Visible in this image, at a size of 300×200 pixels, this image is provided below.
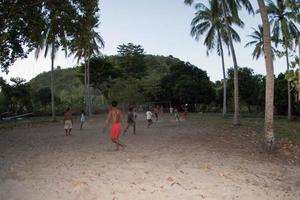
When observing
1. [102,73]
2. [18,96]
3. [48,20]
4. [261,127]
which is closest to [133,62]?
[102,73]

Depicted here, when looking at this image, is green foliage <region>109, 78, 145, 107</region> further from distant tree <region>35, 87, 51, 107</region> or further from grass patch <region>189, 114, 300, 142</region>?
grass patch <region>189, 114, 300, 142</region>

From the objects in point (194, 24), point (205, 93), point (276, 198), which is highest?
point (194, 24)

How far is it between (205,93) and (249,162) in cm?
4810

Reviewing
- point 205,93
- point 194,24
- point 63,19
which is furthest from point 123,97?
point 63,19

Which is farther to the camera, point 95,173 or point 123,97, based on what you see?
point 123,97

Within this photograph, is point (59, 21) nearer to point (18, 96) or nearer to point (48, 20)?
point (48, 20)

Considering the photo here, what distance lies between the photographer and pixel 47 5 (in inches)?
601

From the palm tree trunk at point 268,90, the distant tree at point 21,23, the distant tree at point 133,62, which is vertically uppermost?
the distant tree at point 133,62

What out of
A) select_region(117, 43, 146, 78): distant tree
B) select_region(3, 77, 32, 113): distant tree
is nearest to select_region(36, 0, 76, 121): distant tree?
select_region(3, 77, 32, 113): distant tree

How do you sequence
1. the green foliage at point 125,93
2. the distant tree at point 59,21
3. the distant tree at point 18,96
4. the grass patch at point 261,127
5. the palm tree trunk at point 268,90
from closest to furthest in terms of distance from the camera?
the palm tree trunk at point 268,90
the distant tree at point 59,21
the grass patch at point 261,127
the distant tree at point 18,96
the green foliage at point 125,93

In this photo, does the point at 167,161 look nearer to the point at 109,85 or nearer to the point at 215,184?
the point at 215,184

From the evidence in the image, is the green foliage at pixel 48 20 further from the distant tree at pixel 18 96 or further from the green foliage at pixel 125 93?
the green foliage at pixel 125 93

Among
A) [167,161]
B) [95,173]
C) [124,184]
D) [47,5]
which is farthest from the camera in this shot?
[47,5]

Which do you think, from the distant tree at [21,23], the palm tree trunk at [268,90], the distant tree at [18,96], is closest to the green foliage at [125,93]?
the distant tree at [18,96]
